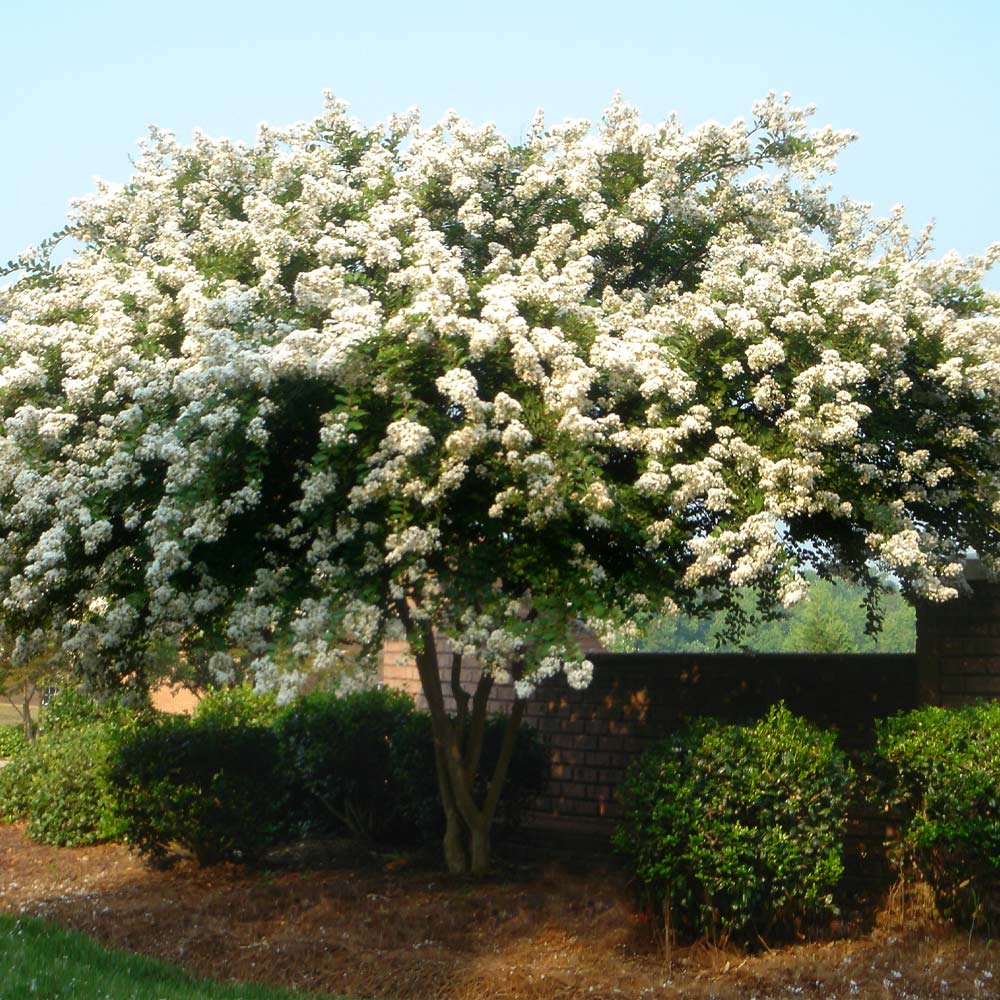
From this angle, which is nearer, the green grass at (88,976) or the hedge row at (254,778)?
the green grass at (88,976)

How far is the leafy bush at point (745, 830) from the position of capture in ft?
25.3

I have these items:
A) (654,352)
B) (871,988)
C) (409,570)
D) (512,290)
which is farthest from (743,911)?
Answer: (512,290)

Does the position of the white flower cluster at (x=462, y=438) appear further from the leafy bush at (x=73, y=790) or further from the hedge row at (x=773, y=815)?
the leafy bush at (x=73, y=790)

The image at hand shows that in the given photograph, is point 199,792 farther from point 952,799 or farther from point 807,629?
point 807,629

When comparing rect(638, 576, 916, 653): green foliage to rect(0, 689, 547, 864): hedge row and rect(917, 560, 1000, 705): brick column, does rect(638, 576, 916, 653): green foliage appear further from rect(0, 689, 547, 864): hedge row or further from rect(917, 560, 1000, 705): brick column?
rect(0, 689, 547, 864): hedge row

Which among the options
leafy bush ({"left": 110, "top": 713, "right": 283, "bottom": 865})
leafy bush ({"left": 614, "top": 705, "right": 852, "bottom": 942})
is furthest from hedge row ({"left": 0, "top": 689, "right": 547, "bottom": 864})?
leafy bush ({"left": 614, "top": 705, "right": 852, "bottom": 942})

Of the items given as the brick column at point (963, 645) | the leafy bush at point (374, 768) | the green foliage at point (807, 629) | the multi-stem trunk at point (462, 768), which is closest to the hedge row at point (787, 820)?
the brick column at point (963, 645)

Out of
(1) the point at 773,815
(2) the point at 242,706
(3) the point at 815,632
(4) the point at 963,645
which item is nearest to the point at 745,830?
(1) the point at 773,815

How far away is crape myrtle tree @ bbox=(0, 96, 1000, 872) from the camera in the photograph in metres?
7.21

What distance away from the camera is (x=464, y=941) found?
26.5ft

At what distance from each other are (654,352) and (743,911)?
3.48 meters

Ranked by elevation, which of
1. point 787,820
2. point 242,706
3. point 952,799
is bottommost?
point 787,820

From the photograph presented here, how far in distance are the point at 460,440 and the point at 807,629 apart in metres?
45.9

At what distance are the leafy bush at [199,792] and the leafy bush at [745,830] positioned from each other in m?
3.88
